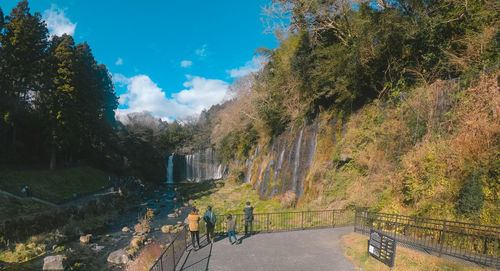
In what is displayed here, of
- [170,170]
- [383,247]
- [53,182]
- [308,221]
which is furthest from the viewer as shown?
[170,170]

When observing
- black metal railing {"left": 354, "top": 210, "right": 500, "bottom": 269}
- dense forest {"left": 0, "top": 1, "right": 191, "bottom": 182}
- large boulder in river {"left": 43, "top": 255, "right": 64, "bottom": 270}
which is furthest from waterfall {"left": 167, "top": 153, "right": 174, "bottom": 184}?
black metal railing {"left": 354, "top": 210, "right": 500, "bottom": 269}

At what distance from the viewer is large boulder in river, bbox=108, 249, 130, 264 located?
42.2 ft

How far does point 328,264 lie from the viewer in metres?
8.06

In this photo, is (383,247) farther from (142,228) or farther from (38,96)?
(38,96)

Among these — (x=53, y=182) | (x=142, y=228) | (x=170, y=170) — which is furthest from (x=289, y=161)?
(x=170, y=170)

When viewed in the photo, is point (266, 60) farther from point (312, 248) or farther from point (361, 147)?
point (312, 248)

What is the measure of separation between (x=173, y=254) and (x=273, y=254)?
362cm

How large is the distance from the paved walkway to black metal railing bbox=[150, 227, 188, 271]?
24 centimetres

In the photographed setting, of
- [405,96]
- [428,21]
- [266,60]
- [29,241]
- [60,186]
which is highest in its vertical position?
[266,60]

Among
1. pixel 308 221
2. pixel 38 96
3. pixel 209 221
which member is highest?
pixel 38 96

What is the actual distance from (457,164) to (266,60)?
84.3ft

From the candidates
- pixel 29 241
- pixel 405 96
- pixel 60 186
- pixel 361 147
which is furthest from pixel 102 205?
pixel 405 96

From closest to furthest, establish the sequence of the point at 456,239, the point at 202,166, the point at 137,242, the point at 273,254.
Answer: the point at 456,239
the point at 273,254
the point at 137,242
the point at 202,166

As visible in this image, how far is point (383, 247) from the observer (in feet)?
22.7
